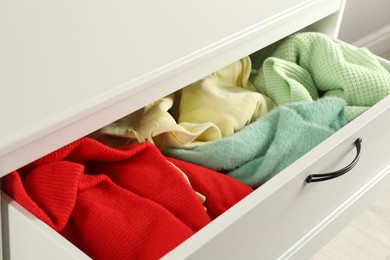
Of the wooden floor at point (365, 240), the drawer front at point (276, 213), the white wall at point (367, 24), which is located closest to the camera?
the drawer front at point (276, 213)

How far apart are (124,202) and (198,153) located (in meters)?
0.14

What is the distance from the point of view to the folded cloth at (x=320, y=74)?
1000 millimetres

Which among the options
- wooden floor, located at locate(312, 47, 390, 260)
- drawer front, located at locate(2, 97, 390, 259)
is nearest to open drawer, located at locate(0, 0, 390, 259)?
drawer front, located at locate(2, 97, 390, 259)

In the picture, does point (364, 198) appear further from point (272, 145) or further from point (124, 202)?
point (124, 202)

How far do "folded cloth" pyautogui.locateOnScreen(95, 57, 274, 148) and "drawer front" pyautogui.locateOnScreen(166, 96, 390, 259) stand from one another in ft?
0.51

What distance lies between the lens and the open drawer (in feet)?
2.18

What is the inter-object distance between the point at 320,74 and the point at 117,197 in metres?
0.43

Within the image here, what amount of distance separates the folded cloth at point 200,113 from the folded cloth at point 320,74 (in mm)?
32

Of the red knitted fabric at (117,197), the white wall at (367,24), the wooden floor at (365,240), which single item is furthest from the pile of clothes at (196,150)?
the white wall at (367,24)

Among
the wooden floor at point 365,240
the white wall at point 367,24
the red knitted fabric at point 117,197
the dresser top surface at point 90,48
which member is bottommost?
the wooden floor at point 365,240

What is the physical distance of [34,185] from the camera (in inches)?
28.6

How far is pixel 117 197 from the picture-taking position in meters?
0.77

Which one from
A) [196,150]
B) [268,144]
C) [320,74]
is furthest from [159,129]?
[320,74]

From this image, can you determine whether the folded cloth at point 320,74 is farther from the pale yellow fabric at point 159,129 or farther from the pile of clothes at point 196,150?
the pale yellow fabric at point 159,129
